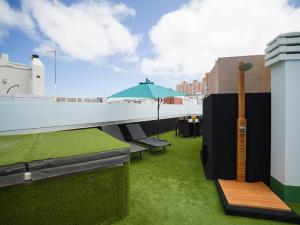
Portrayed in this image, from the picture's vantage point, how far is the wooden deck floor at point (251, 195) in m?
2.39

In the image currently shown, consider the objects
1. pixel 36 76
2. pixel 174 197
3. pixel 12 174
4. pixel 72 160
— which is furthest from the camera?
pixel 36 76

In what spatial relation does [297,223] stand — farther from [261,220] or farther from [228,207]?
[228,207]

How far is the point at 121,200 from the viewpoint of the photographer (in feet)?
7.13

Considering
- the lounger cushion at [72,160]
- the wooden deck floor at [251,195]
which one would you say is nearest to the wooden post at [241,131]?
the wooden deck floor at [251,195]

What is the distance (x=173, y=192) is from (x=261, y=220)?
1345mm

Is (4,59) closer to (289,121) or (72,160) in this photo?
(72,160)

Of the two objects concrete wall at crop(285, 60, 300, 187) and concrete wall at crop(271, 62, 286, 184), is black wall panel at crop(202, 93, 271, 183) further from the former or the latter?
concrete wall at crop(285, 60, 300, 187)

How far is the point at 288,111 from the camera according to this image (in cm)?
255

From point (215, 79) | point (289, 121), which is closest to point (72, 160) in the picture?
point (289, 121)

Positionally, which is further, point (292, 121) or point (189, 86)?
point (189, 86)

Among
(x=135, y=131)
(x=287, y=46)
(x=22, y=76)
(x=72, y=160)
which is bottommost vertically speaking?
(x=135, y=131)

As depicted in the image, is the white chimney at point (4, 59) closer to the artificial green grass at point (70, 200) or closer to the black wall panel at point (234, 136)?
the artificial green grass at point (70, 200)

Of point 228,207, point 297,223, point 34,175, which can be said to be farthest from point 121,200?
point 297,223

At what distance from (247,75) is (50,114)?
4.87 metres
